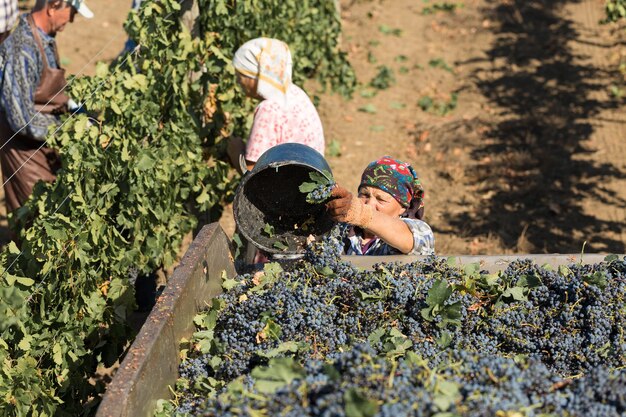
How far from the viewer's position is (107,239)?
455 centimetres

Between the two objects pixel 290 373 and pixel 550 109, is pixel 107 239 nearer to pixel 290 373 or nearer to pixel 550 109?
pixel 290 373

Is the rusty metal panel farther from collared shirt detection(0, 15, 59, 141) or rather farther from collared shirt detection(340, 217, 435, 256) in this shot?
collared shirt detection(0, 15, 59, 141)

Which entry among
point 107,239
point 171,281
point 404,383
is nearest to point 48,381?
point 107,239

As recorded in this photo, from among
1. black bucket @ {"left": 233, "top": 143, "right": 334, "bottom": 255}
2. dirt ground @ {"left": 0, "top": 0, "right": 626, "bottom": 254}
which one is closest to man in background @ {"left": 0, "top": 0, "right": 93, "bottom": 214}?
dirt ground @ {"left": 0, "top": 0, "right": 626, "bottom": 254}

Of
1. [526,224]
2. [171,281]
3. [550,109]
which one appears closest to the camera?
[171,281]

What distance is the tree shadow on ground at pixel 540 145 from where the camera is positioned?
733 centimetres

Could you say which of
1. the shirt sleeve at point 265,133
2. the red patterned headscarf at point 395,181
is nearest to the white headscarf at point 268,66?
the shirt sleeve at point 265,133

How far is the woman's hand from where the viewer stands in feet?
11.2

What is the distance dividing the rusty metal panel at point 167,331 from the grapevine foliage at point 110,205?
2.59 ft

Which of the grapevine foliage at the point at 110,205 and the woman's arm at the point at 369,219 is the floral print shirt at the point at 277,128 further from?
the woman's arm at the point at 369,219

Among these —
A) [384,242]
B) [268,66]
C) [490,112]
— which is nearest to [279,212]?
[384,242]

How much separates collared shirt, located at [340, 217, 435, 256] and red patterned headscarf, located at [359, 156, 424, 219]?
15 cm

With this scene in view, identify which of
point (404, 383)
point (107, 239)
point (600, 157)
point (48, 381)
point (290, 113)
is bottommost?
point (600, 157)

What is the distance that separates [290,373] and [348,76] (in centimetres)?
768
